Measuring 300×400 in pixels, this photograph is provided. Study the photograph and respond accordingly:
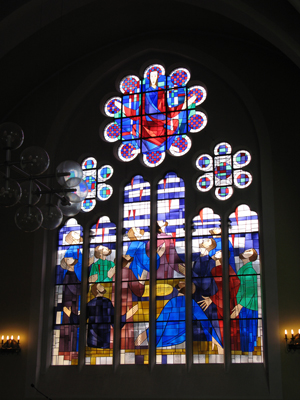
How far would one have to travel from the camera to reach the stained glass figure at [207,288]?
34.7ft

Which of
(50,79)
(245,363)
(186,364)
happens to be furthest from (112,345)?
(50,79)

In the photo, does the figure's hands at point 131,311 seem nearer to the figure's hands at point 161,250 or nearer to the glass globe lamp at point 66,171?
the figure's hands at point 161,250

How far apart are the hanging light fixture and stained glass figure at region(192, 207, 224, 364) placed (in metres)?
4.43

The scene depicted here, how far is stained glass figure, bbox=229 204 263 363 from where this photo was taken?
10.4m

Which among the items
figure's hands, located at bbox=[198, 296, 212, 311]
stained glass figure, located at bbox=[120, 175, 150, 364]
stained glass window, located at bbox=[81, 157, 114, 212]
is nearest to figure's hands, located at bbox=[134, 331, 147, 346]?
stained glass figure, located at bbox=[120, 175, 150, 364]

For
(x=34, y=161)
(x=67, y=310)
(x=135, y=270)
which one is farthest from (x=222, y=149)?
(x=34, y=161)

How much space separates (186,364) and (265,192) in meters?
3.51

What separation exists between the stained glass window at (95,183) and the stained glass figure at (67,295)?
508mm

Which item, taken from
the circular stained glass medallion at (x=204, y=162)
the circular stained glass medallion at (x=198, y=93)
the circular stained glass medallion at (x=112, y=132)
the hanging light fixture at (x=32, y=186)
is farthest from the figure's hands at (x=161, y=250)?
the hanging light fixture at (x=32, y=186)

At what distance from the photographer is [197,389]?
10.2 meters

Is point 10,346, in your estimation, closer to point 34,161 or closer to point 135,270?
point 135,270

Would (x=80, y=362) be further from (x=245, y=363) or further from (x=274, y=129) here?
(x=274, y=129)

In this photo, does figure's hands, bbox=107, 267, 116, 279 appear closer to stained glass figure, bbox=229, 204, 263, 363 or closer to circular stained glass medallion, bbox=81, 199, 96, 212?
circular stained glass medallion, bbox=81, 199, 96, 212

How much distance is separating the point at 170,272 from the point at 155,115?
11.4ft
